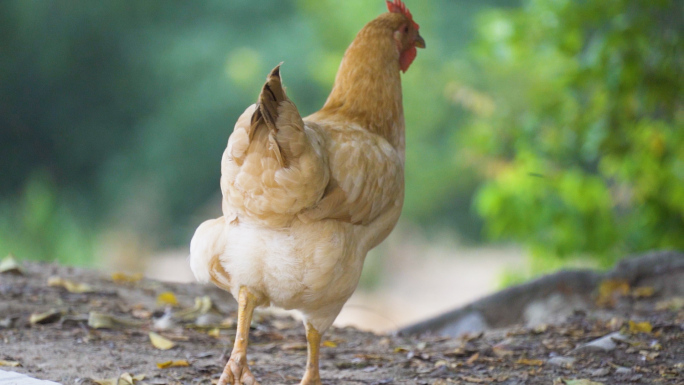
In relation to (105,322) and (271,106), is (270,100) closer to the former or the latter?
(271,106)

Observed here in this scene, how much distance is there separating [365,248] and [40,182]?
5684mm

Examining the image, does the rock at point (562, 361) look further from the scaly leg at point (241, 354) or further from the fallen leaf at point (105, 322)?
the fallen leaf at point (105, 322)

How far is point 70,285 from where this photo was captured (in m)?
3.36

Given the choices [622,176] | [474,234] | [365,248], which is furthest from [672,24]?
[474,234]

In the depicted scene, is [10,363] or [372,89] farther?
[372,89]

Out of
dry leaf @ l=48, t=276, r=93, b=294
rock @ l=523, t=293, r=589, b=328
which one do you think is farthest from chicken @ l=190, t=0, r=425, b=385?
rock @ l=523, t=293, r=589, b=328

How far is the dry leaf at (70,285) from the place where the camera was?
10.9 ft

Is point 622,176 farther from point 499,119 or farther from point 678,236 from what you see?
point 499,119

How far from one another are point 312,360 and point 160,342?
2.50 ft

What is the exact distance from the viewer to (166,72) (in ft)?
27.1

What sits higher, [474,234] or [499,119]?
→ [474,234]

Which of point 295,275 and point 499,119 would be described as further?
point 499,119

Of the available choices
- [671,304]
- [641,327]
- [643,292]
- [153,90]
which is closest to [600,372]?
[641,327]

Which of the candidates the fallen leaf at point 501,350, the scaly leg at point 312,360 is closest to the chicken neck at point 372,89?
the scaly leg at point 312,360
